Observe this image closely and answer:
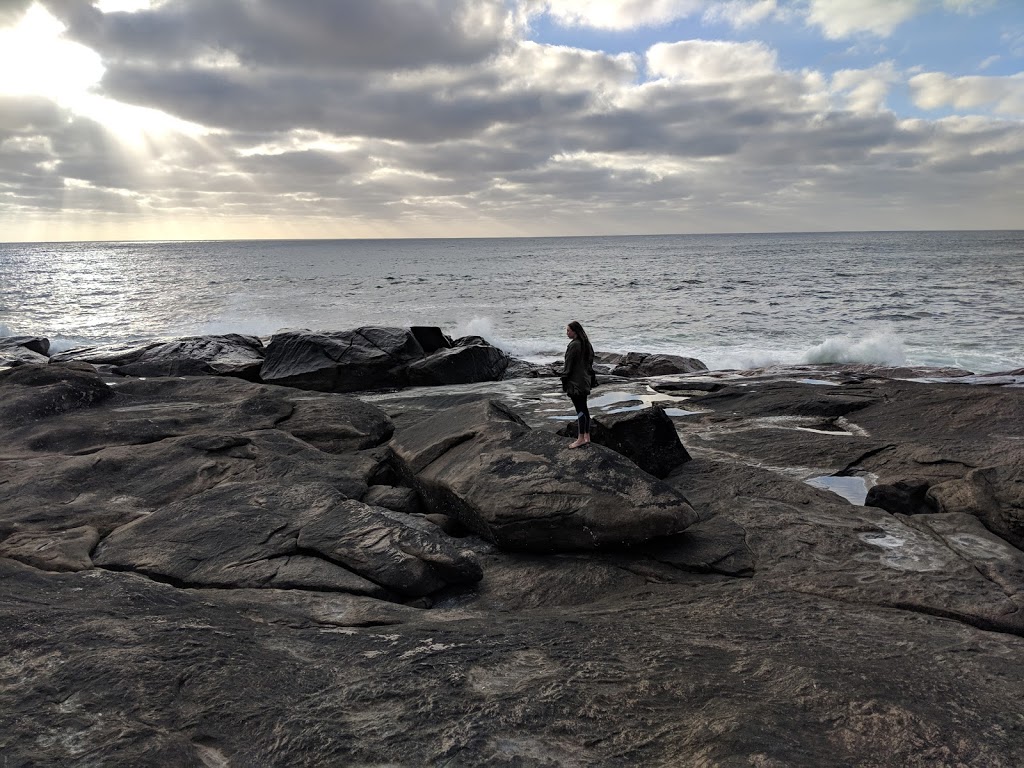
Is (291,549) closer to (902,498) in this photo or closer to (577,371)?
(577,371)

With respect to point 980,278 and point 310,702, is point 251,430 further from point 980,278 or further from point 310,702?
point 980,278

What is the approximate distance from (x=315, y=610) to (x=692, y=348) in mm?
24316

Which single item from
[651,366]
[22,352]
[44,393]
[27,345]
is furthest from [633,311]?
[44,393]

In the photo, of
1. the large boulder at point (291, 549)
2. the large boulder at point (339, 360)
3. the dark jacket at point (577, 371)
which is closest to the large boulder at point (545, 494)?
the large boulder at point (291, 549)

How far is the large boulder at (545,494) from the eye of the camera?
6.31 m

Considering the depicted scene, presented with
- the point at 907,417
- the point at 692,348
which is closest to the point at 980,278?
the point at 692,348

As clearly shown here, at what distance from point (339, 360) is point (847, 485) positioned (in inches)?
475

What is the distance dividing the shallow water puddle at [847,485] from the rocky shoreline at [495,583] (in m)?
0.07

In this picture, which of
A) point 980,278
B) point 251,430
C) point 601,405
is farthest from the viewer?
point 980,278

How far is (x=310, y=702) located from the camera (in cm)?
360

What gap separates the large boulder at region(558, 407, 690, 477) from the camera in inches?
346

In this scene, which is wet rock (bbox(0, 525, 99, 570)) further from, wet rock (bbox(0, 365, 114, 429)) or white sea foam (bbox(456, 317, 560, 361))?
white sea foam (bbox(456, 317, 560, 361))

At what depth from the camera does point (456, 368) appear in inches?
691

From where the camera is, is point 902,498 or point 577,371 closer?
point 902,498
